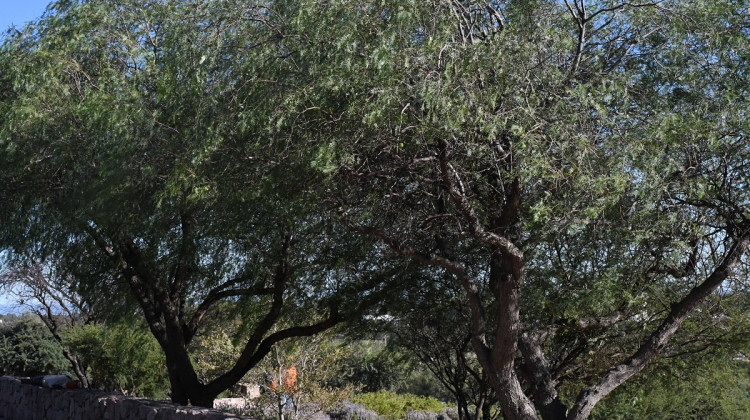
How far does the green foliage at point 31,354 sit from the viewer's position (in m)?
36.4

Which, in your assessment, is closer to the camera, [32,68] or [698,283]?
[698,283]

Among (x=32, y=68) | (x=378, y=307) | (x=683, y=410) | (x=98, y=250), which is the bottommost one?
(x=683, y=410)

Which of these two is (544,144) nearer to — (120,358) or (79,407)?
(79,407)

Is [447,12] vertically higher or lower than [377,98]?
higher

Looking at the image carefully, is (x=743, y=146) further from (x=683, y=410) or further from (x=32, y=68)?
(x=683, y=410)

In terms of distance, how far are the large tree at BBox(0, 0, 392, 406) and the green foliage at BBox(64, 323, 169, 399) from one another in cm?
1132

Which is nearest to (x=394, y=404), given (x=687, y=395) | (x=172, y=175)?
(x=687, y=395)

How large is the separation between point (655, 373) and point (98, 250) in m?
10.1

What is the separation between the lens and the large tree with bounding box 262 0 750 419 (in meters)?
9.23

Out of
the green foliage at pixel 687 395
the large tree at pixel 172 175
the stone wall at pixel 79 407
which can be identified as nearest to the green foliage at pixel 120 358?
the stone wall at pixel 79 407

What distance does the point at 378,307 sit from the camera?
14570mm

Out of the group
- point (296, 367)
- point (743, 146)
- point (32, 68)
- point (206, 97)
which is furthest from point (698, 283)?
point (296, 367)

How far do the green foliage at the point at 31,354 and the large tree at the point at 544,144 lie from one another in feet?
95.5

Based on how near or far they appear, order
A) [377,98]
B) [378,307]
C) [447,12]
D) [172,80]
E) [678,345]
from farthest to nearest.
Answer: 1. [378,307]
2. [678,345]
3. [172,80]
4. [447,12]
5. [377,98]
